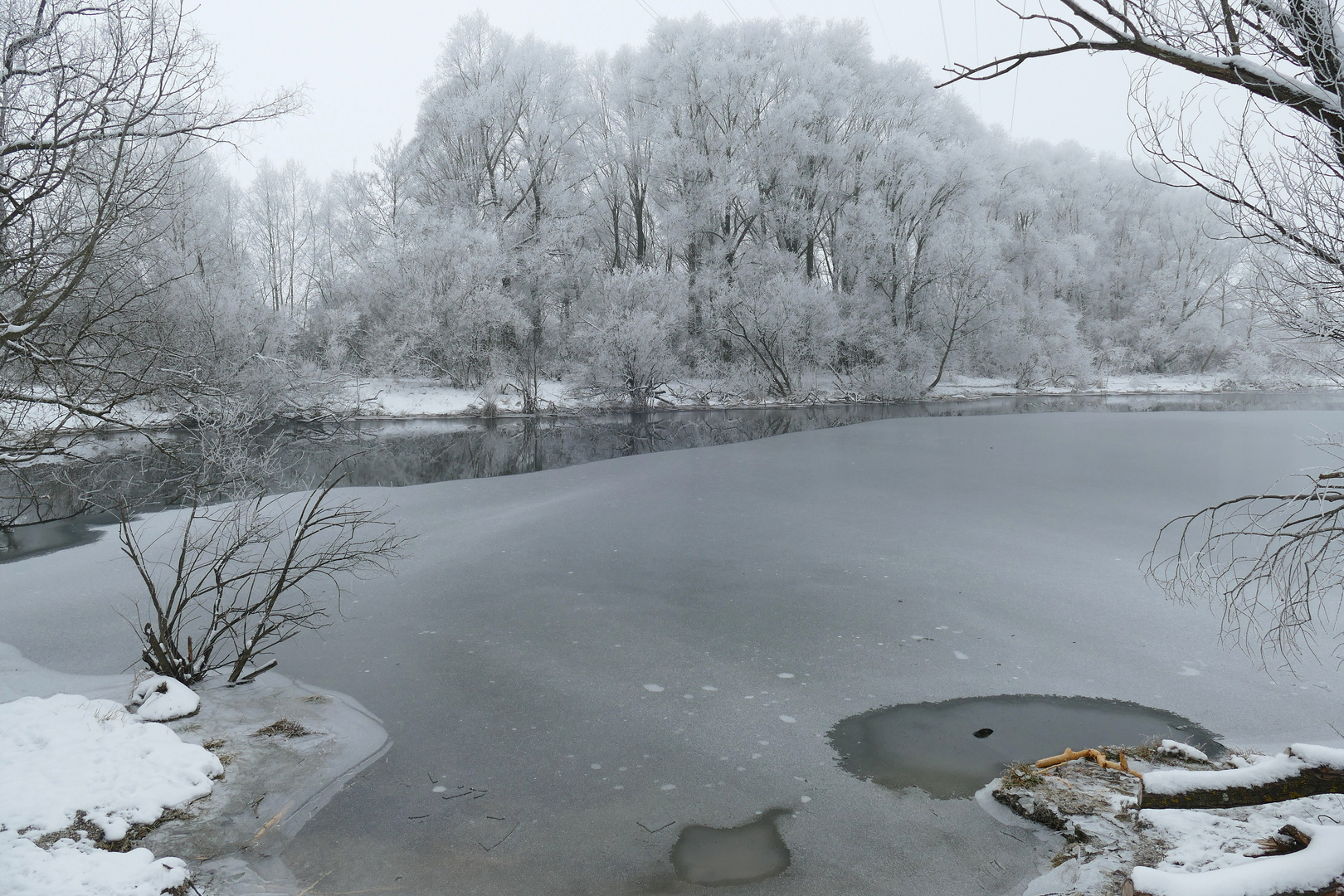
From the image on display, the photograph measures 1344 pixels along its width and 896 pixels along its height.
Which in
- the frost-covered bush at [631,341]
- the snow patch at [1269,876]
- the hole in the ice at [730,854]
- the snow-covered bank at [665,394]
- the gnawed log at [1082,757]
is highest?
the frost-covered bush at [631,341]

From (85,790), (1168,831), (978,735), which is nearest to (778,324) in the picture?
(978,735)

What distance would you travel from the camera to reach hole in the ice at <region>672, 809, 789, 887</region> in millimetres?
3367

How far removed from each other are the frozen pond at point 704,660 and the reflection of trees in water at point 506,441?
247 cm

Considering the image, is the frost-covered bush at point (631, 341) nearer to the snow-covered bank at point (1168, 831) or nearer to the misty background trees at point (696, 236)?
the misty background trees at point (696, 236)

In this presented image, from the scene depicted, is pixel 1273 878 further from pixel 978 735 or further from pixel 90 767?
pixel 90 767

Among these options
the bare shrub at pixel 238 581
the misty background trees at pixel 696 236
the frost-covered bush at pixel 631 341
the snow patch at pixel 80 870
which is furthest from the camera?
the misty background trees at pixel 696 236

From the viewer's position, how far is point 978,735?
15.0ft

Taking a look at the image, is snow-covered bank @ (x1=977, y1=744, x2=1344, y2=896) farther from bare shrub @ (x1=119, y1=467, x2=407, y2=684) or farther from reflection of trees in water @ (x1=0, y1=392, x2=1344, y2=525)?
reflection of trees in water @ (x1=0, y1=392, x2=1344, y2=525)

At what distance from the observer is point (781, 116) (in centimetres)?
2630

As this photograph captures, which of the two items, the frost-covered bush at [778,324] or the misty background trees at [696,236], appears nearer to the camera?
the misty background trees at [696,236]

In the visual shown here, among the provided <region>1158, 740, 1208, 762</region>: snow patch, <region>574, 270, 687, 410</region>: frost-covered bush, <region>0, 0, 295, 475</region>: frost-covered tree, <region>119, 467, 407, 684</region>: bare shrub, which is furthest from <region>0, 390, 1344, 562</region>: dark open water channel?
<region>1158, 740, 1208, 762</region>: snow patch

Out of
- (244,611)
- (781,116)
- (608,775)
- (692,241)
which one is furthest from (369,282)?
(608,775)

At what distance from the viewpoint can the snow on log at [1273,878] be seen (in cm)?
226

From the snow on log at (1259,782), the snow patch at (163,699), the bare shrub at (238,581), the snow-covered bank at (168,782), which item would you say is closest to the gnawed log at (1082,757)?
the snow on log at (1259,782)
